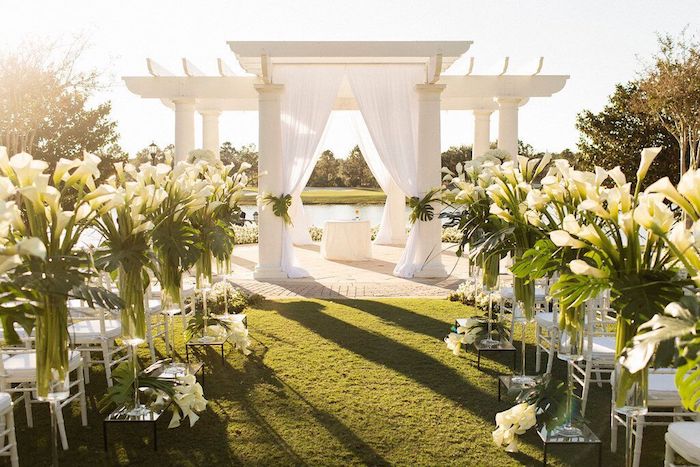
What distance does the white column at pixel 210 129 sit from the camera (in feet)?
45.1

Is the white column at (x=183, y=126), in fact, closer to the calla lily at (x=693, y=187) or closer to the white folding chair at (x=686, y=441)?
the white folding chair at (x=686, y=441)

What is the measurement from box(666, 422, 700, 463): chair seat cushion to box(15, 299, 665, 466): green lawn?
1004 mm

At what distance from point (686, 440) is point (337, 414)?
247 centimetres

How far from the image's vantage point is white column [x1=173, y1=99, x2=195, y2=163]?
11.4m

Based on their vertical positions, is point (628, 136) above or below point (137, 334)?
above

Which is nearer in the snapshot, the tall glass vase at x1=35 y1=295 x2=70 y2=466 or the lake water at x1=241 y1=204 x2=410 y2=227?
the tall glass vase at x1=35 y1=295 x2=70 y2=466

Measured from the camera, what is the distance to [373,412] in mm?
4680

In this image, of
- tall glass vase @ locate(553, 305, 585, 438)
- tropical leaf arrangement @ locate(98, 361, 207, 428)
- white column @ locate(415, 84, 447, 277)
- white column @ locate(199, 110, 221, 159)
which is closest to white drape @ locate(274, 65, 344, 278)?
white column @ locate(415, 84, 447, 277)

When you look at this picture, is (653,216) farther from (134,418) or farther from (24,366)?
(24,366)

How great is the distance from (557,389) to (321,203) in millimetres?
27925

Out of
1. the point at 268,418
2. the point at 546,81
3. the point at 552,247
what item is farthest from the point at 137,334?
the point at 546,81

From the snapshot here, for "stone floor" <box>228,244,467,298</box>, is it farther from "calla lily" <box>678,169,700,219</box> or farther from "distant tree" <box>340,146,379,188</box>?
"distant tree" <box>340,146,379,188</box>

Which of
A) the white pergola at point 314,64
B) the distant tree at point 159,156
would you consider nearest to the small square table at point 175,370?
the distant tree at point 159,156

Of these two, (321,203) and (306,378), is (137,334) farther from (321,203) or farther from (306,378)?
(321,203)
